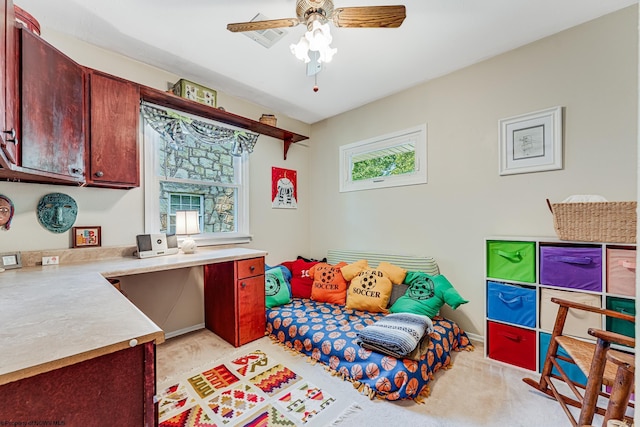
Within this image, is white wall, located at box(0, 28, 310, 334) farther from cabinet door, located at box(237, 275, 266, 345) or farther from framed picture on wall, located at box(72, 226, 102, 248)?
cabinet door, located at box(237, 275, 266, 345)

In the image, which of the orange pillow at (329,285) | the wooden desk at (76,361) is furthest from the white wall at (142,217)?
→ the wooden desk at (76,361)

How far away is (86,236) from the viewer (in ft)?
6.77

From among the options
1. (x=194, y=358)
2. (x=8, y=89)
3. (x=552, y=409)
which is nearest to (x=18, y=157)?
(x=8, y=89)

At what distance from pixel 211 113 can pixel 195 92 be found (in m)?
0.23

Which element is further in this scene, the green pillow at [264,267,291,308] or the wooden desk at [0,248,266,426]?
the green pillow at [264,267,291,308]

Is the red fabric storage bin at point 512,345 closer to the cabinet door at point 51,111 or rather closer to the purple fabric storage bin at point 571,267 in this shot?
the purple fabric storage bin at point 571,267

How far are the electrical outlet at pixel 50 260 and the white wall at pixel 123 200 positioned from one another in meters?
0.11

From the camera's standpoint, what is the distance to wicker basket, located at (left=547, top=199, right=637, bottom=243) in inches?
60.8

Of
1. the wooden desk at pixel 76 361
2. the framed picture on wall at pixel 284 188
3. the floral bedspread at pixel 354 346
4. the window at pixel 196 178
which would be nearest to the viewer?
A: the wooden desk at pixel 76 361

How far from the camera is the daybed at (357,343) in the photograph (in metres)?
1.66

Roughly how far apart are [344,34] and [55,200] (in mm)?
2539

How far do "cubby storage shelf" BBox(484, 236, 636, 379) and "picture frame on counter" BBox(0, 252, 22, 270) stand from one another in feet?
11.2

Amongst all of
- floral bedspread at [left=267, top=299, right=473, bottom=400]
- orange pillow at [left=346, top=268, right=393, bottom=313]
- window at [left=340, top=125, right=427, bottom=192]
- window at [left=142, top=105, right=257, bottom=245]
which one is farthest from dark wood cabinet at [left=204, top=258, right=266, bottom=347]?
window at [left=340, top=125, right=427, bottom=192]

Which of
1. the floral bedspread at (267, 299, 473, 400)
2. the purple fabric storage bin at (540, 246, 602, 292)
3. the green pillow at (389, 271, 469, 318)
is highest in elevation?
the purple fabric storage bin at (540, 246, 602, 292)
